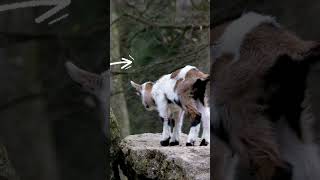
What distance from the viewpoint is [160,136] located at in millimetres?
1775

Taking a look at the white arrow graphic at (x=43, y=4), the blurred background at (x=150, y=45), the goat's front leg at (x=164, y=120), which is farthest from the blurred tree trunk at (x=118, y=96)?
the white arrow graphic at (x=43, y=4)

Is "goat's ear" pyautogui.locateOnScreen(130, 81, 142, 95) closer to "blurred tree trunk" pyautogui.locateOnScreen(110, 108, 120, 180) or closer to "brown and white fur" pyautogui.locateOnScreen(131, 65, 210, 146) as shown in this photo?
"brown and white fur" pyautogui.locateOnScreen(131, 65, 210, 146)

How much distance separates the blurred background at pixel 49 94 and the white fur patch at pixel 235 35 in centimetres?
32

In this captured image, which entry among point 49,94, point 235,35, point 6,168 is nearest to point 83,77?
point 49,94

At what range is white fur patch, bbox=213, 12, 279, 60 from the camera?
4.78ft

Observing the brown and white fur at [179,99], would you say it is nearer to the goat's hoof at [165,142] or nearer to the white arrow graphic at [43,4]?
the goat's hoof at [165,142]

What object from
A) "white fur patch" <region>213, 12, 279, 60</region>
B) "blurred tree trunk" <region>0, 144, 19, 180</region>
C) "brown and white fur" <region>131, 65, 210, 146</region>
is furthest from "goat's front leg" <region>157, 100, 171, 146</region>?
"blurred tree trunk" <region>0, 144, 19, 180</region>

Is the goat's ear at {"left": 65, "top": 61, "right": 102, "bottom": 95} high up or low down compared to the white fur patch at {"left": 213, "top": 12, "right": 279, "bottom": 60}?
down

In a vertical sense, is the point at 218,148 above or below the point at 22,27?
below

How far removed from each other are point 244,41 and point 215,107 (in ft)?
0.60

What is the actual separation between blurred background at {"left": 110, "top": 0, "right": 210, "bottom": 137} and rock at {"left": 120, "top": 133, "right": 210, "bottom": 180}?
0.04 m

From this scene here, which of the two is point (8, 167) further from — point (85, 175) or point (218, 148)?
point (218, 148)

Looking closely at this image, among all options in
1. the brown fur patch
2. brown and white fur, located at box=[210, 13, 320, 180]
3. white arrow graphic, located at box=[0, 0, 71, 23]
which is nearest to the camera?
brown and white fur, located at box=[210, 13, 320, 180]

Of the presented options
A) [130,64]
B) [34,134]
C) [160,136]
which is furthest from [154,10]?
[34,134]
